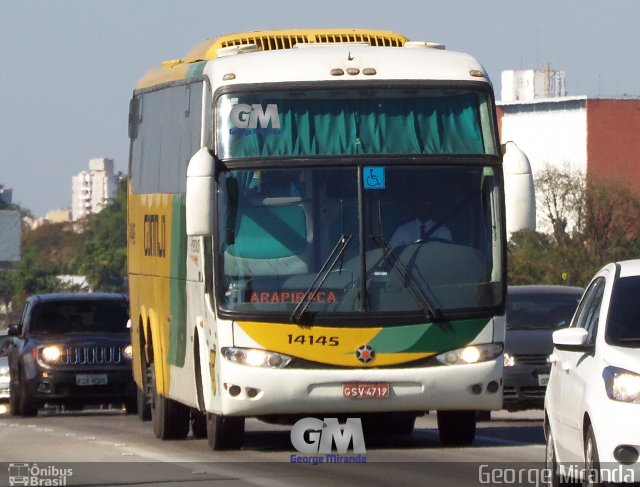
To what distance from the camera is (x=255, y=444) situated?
19312 millimetres

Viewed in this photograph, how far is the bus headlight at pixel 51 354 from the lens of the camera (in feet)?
90.2

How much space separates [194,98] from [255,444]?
3447mm

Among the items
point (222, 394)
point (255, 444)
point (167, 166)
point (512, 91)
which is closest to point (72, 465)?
point (222, 394)

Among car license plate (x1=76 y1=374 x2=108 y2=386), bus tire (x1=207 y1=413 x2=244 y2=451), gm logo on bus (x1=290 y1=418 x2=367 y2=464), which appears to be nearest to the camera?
bus tire (x1=207 y1=413 x2=244 y2=451)

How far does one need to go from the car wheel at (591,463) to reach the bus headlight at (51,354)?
1651 cm

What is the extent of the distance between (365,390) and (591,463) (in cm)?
554

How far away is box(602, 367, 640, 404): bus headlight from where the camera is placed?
1113 centimetres

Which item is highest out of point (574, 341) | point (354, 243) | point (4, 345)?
point (354, 243)

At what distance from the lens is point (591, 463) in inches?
451

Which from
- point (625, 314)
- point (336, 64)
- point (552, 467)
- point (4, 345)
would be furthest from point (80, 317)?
point (625, 314)

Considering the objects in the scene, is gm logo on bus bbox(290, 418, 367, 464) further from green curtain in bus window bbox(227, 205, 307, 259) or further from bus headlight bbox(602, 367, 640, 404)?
bus headlight bbox(602, 367, 640, 404)

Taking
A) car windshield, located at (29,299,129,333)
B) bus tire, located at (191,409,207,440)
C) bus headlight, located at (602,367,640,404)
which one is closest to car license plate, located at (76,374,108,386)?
car windshield, located at (29,299,129,333)

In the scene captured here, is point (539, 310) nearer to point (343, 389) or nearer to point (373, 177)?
point (373, 177)

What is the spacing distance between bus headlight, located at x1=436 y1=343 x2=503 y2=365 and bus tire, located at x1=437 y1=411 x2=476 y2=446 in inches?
52.0
